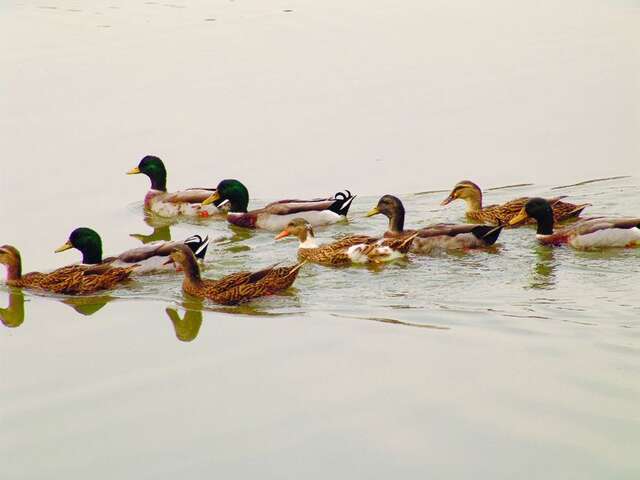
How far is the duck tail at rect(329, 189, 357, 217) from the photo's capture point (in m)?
13.4

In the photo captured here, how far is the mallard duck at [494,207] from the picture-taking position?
515 inches

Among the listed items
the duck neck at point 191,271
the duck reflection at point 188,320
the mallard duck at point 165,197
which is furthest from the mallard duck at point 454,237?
the mallard duck at point 165,197

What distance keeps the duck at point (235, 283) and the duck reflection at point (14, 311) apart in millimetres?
1383

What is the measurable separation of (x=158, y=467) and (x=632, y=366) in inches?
127

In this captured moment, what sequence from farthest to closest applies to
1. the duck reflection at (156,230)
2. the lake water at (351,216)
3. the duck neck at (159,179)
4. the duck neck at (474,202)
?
the duck neck at (159,179) → the duck reflection at (156,230) → the duck neck at (474,202) → the lake water at (351,216)

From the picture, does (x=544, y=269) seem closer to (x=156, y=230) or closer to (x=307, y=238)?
(x=307, y=238)

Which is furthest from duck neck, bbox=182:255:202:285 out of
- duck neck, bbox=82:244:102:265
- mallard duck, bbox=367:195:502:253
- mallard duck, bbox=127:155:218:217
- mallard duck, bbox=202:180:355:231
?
mallard duck, bbox=127:155:218:217

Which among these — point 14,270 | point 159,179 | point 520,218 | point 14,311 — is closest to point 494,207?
point 520,218

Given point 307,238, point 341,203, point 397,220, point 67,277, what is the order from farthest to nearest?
point 341,203
point 397,220
point 307,238
point 67,277

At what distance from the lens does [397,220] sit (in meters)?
12.5

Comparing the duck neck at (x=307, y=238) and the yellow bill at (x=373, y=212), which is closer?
the duck neck at (x=307, y=238)

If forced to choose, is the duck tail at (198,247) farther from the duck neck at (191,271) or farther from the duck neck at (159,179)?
the duck neck at (159,179)

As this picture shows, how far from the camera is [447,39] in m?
20.4

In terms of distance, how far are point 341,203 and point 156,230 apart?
2.13m
